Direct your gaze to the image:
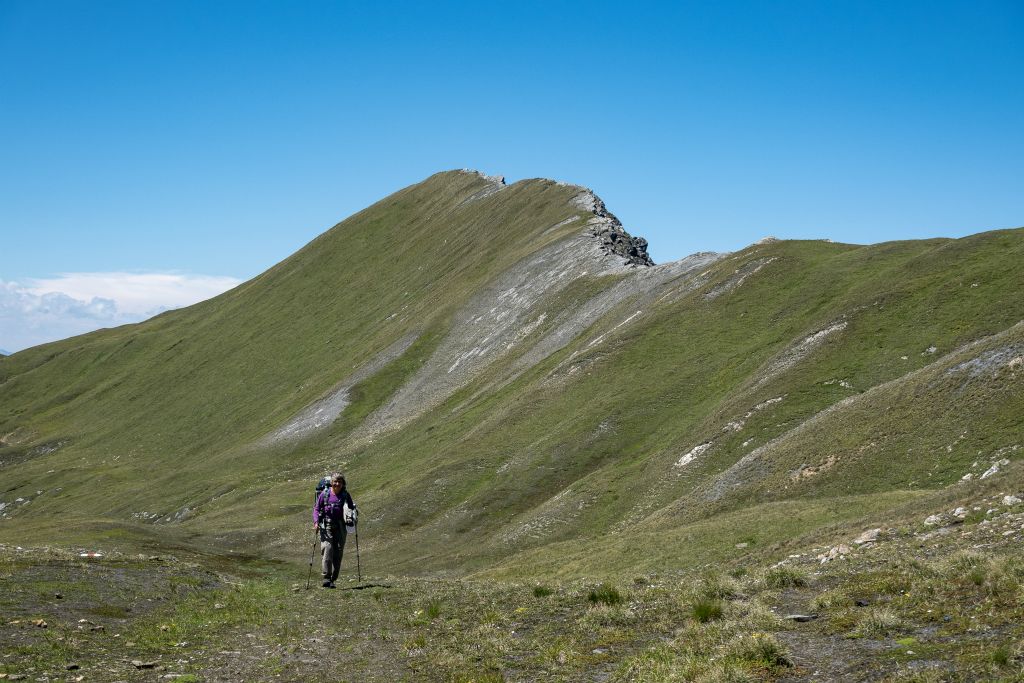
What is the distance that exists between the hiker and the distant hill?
13616mm

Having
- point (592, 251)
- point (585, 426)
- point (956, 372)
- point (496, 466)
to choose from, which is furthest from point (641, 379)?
point (592, 251)

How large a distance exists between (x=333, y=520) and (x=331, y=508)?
0.44 metres

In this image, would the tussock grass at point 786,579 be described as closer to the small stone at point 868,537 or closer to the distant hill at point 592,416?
the small stone at point 868,537

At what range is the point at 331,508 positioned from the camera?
2920 centimetres

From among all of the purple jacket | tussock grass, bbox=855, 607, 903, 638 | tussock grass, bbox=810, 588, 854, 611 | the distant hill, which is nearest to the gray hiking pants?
the purple jacket

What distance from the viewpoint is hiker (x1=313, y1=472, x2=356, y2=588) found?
2878 cm

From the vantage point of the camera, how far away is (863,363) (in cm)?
5972

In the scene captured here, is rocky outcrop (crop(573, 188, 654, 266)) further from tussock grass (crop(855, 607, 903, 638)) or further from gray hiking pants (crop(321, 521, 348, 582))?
tussock grass (crop(855, 607, 903, 638))

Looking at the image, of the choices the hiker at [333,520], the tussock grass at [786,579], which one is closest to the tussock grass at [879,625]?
the tussock grass at [786,579]

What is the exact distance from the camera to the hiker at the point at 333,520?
28.8 meters

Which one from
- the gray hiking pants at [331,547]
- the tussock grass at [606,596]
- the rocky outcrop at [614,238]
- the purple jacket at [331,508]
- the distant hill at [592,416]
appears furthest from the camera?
the rocky outcrop at [614,238]

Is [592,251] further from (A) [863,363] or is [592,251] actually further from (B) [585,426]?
(A) [863,363]

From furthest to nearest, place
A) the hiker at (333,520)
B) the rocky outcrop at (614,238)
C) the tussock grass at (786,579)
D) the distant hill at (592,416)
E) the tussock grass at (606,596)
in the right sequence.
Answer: the rocky outcrop at (614,238), the distant hill at (592,416), the hiker at (333,520), the tussock grass at (606,596), the tussock grass at (786,579)

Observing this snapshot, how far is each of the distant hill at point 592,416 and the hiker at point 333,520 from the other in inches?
536
